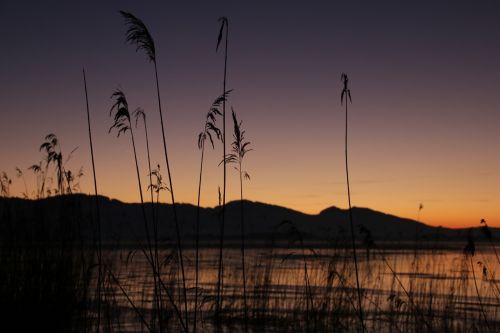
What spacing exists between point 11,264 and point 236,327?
11.3 feet

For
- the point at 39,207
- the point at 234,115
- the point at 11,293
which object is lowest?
the point at 11,293

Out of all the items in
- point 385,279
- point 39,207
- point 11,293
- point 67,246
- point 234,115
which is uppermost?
point 234,115

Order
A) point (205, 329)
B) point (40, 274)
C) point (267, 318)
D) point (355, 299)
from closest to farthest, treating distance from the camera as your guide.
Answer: point (40, 274) < point (205, 329) < point (267, 318) < point (355, 299)

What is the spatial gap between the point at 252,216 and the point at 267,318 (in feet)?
502

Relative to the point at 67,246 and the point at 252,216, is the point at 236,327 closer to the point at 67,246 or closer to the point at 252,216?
the point at 67,246

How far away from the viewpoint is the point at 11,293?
22.3 ft

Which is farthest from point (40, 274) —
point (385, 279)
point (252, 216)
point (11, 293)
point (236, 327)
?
point (252, 216)

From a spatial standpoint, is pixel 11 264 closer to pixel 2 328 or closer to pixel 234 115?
pixel 2 328

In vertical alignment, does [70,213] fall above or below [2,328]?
above

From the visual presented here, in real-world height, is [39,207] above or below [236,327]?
above

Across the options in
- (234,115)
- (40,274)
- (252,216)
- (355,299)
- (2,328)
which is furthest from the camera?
(252,216)

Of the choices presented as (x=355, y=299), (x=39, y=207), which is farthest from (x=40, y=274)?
Result: (x=355, y=299)

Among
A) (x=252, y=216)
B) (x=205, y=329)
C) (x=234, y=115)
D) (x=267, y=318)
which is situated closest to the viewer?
(x=234, y=115)

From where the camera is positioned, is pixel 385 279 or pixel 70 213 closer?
pixel 70 213
